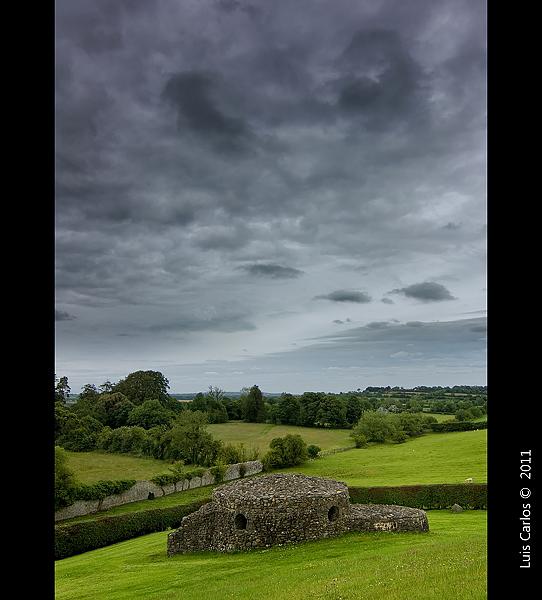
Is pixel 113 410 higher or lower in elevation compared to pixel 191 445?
higher

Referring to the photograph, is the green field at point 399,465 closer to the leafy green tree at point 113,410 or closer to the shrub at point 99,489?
the shrub at point 99,489

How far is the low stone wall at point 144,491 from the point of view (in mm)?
37100

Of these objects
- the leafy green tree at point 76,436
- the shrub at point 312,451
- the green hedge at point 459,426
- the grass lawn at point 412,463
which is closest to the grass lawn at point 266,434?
the grass lawn at point 412,463

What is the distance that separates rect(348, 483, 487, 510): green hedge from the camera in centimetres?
3475

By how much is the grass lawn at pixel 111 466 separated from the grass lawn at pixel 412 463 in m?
14.9

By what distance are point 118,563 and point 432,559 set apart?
15750 mm

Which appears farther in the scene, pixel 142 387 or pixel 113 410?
pixel 142 387

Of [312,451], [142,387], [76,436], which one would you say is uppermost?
[142,387]

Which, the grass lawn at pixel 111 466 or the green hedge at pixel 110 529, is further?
the grass lawn at pixel 111 466

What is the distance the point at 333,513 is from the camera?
22062 millimetres

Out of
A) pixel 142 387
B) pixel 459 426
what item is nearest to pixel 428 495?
pixel 459 426

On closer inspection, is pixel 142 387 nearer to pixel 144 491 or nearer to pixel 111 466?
pixel 111 466

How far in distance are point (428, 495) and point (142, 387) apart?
43002 millimetres

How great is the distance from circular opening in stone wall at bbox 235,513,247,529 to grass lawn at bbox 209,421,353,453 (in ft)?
115
